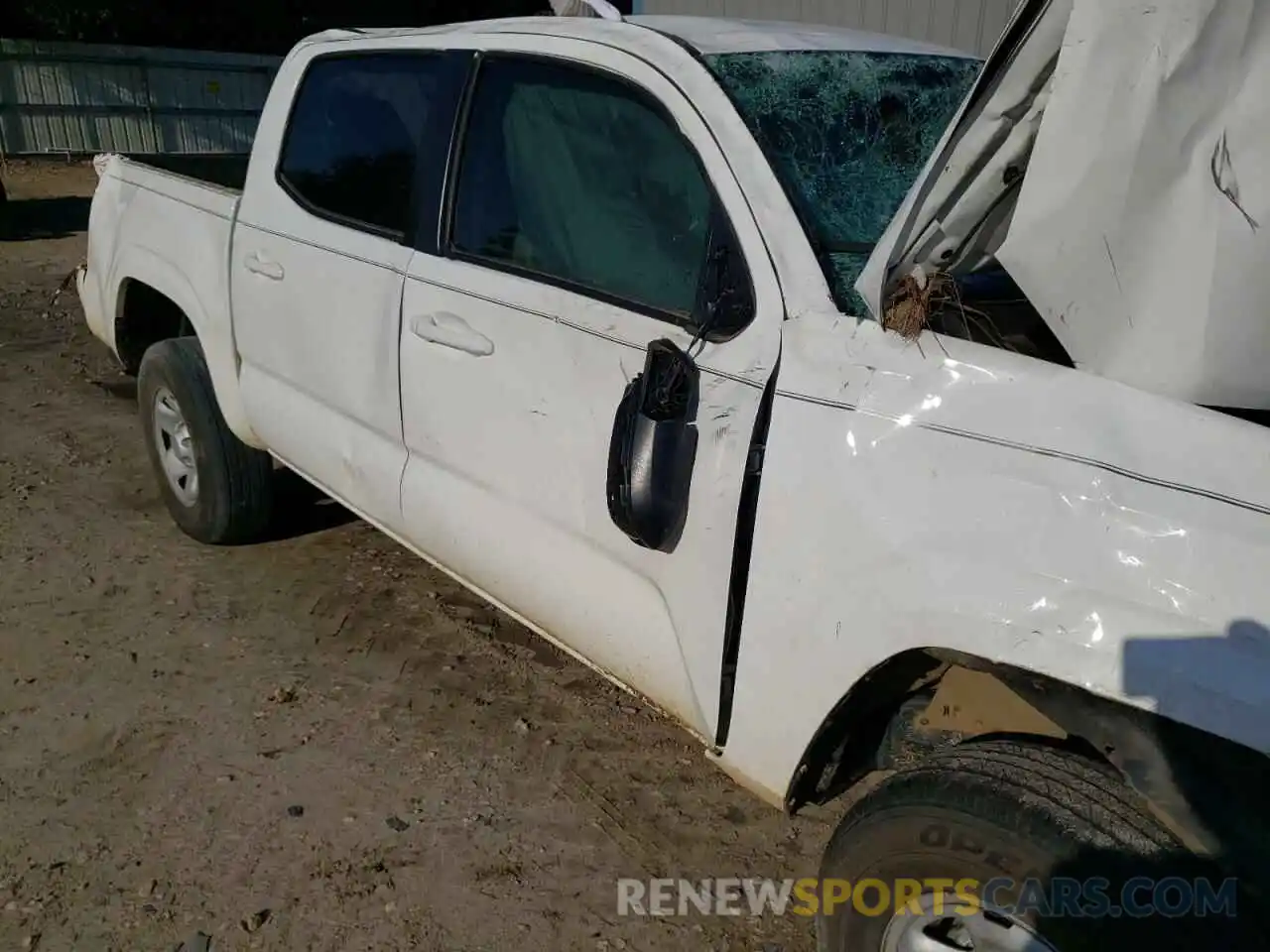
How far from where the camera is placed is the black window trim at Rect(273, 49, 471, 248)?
3219 mm

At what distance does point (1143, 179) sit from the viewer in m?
1.82

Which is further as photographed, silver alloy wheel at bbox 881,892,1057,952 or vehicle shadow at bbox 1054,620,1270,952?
silver alloy wheel at bbox 881,892,1057,952

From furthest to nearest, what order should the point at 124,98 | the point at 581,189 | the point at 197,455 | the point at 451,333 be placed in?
the point at 124,98
the point at 197,455
the point at 451,333
the point at 581,189

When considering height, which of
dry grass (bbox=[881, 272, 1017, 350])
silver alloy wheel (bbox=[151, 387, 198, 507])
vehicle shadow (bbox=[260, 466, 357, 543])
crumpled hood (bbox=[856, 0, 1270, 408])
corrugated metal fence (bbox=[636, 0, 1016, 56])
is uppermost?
corrugated metal fence (bbox=[636, 0, 1016, 56])

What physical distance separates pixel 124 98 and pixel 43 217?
6.37 meters

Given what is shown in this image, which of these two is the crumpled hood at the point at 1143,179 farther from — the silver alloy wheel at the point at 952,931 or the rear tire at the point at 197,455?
the rear tire at the point at 197,455

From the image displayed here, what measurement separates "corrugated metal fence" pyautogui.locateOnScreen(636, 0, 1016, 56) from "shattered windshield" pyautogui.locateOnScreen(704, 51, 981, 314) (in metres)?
3.23

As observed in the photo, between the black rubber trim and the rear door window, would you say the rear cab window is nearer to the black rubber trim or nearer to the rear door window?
the rear door window

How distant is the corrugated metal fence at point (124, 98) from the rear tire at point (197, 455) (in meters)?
14.5

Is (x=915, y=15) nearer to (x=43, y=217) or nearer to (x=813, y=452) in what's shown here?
(x=813, y=452)

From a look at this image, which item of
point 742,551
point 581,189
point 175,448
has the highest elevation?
point 581,189

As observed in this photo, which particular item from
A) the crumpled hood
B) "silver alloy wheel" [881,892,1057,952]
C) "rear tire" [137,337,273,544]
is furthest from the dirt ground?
the crumpled hood

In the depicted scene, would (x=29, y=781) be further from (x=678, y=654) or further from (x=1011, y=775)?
(x=1011, y=775)

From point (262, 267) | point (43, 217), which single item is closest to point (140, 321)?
point (262, 267)
